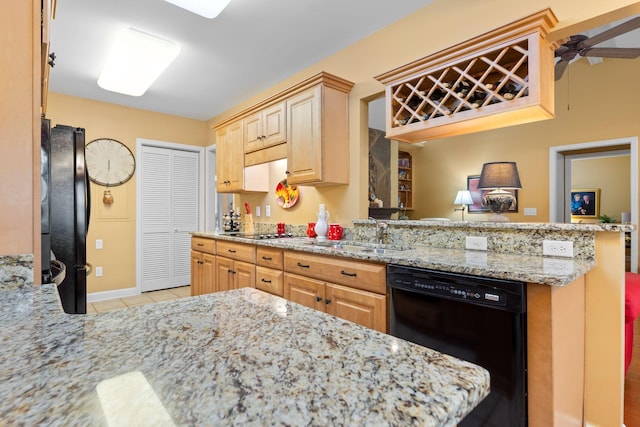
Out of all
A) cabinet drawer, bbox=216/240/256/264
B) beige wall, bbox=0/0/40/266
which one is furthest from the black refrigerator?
cabinet drawer, bbox=216/240/256/264

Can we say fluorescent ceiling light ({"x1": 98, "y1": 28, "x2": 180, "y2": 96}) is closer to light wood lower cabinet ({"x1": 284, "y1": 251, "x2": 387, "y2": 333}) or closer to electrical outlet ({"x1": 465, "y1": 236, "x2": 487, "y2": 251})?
light wood lower cabinet ({"x1": 284, "y1": 251, "x2": 387, "y2": 333})

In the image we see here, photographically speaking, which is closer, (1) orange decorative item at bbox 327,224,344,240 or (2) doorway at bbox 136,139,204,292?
(1) orange decorative item at bbox 327,224,344,240

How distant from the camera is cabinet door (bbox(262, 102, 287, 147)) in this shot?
9.85 ft

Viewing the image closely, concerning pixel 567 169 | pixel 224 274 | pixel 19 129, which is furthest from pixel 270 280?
pixel 567 169

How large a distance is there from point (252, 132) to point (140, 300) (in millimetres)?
2646

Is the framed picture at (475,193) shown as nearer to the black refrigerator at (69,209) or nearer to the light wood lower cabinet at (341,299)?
the light wood lower cabinet at (341,299)

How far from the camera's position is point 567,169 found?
4305mm

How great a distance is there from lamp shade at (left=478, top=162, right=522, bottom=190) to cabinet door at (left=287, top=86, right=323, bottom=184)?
5.46 feet

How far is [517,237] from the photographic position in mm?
1841


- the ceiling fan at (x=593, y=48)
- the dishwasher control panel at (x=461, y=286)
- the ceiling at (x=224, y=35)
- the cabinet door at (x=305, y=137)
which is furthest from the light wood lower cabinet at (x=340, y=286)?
the ceiling fan at (x=593, y=48)

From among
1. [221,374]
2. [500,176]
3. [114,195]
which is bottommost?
[221,374]

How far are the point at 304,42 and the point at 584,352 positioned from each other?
9.34 feet

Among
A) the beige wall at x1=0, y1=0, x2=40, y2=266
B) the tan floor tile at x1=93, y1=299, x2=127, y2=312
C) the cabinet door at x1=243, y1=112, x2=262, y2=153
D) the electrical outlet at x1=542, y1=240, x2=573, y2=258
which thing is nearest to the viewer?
the beige wall at x1=0, y1=0, x2=40, y2=266

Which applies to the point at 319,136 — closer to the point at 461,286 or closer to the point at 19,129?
the point at 461,286
